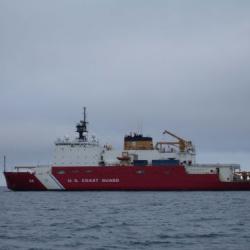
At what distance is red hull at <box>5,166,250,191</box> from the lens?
57531mm

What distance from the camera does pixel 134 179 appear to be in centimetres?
5766

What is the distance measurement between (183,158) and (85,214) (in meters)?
29.0

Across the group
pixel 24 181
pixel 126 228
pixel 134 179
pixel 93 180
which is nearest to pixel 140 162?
pixel 134 179

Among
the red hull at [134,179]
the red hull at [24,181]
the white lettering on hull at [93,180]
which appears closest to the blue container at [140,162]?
the red hull at [134,179]

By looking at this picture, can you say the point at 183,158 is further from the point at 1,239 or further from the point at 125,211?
the point at 1,239

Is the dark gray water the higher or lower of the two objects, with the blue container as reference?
lower

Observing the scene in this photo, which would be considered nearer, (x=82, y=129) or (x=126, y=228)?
(x=126, y=228)

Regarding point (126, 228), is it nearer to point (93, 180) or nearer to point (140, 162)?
point (93, 180)

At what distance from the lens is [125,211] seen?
33.8 meters

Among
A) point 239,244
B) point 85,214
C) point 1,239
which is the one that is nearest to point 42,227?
point 1,239

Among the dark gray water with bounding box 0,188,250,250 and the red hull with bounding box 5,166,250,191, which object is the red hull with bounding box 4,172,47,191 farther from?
the dark gray water with bounding box 0,188,250,250

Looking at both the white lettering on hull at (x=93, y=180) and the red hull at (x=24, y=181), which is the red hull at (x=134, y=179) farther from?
the red hull at (x=24, y=181)

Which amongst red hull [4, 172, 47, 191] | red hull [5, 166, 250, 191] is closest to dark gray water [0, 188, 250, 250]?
red hull [5, 166, 250, 191]

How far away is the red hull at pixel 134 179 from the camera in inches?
2265
